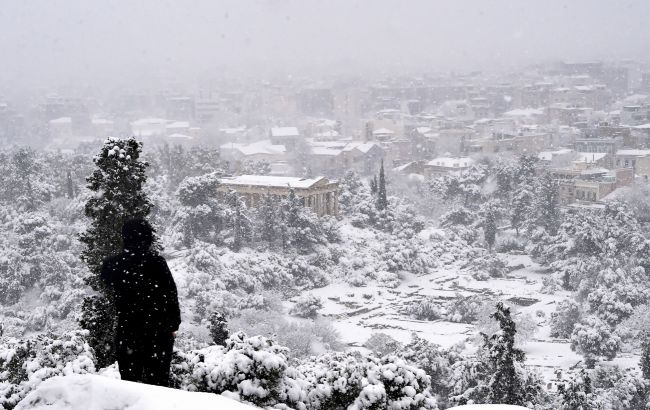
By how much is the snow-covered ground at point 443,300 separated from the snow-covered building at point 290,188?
7371mm

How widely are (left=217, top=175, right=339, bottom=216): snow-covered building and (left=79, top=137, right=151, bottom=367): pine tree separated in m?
26.6

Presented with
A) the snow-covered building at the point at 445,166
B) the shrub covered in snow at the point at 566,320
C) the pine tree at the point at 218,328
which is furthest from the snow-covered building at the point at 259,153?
the pine tree at the point at 218,328

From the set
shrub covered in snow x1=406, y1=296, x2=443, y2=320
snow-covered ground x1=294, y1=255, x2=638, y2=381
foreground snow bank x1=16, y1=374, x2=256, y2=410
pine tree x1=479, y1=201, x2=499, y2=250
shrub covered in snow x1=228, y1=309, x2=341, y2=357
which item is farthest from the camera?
pine tree x1=479, y1=201, x2=499, y2=250

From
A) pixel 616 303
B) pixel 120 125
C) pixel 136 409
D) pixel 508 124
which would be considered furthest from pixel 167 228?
pixel 120 125

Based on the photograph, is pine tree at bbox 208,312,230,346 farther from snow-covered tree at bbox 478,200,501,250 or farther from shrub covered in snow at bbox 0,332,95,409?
snow-covered tree at bbox 478,200,501,250

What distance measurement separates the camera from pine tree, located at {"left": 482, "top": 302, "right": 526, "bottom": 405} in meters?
15.4

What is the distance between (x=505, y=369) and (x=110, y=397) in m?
12.9

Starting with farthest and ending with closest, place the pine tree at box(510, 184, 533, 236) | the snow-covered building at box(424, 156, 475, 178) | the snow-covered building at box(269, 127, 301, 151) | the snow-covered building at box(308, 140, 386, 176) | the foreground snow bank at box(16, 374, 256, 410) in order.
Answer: the snow-covered building at box(269, 127, 301, 151) < the snow-covered building at box(308, 140, 386, 176) < the snow-covered building at box(424, 156, 475, 178) < the pine tree at box(510, 184, 533, 236) < the foreground snow bank at box(16, 374, 256, 410)

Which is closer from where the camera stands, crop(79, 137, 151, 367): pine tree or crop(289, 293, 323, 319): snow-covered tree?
crop(79, 137, 151, 367): pine tree

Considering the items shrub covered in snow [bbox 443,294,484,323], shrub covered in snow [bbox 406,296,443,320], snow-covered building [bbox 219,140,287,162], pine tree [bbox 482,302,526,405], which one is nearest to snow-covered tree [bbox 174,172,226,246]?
shrub covered in snow [bbox 406,296,443,320]

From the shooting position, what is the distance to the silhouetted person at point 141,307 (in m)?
5.31

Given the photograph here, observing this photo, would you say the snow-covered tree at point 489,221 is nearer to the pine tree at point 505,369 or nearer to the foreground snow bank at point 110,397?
the pine tree at point 505,369

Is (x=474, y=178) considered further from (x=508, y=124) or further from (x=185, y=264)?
(x=508, y=124)

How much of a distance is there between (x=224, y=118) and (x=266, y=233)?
7630 centimetres
